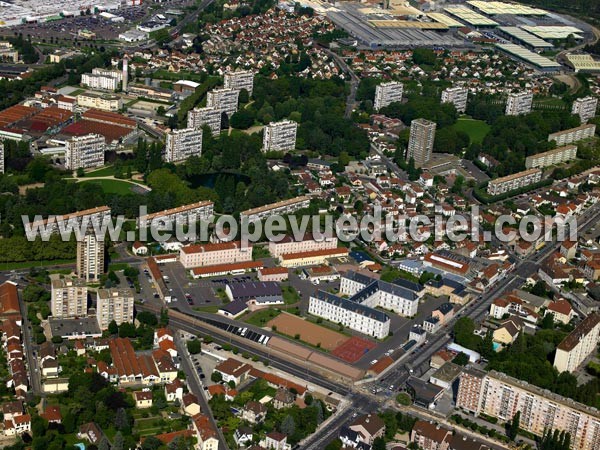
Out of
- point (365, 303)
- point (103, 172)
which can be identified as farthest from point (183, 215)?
point (365, 303)

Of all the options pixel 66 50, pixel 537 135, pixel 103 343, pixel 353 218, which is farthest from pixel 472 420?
pixel 66 50

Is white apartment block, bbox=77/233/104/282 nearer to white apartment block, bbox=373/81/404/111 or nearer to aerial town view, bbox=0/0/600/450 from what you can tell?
aerial town view, bbox=0/0/600/450

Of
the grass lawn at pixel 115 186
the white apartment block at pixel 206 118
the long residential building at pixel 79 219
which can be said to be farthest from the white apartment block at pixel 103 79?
the long residential building at pixel 79 219

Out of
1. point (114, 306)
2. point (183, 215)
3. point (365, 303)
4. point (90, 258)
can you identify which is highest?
point (114, 306)

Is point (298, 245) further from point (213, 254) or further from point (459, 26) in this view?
point (459, 26)

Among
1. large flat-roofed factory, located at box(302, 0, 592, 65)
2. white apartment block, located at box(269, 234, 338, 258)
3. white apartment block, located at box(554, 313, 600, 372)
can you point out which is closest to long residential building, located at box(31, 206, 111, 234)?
white apartment block, located at box(269, 234, 338, 258)

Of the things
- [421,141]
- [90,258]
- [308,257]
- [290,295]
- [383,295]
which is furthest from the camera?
[421,141]
